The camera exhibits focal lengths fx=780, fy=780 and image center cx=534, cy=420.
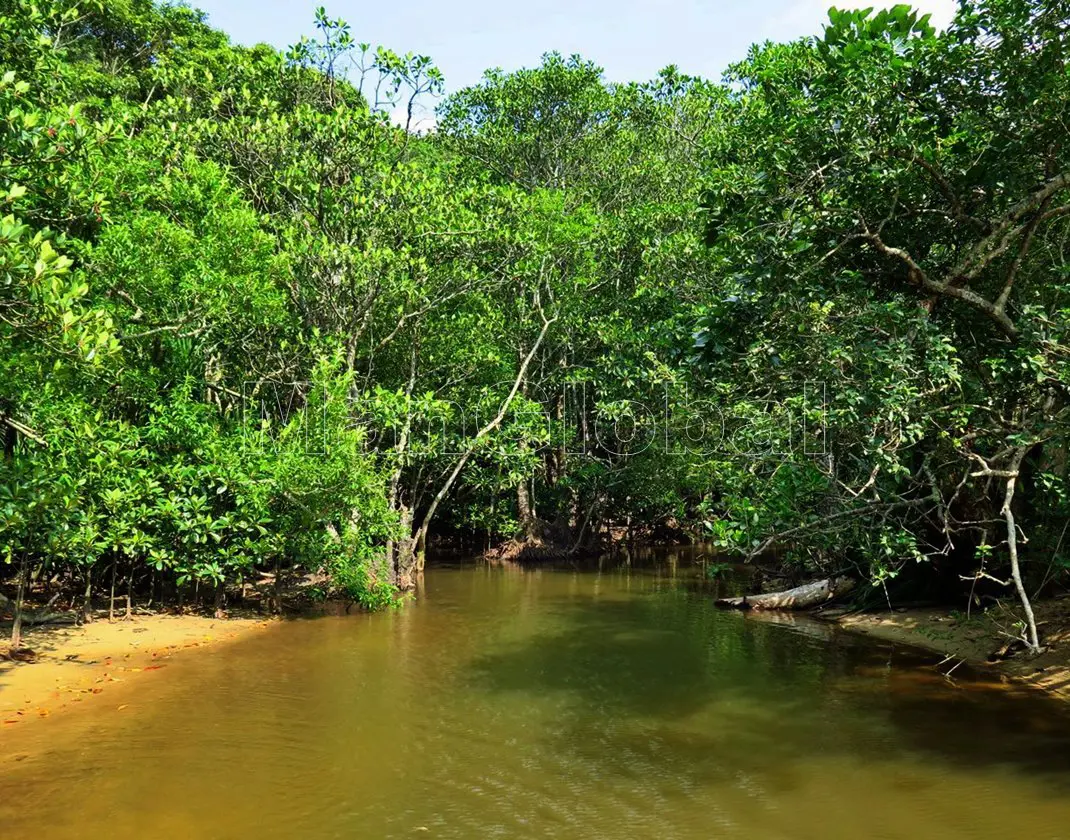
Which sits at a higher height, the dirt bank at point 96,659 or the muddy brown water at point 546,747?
the dirt bank at point 96,659

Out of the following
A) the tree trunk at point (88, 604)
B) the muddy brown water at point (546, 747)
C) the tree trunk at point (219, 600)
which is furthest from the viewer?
the tree trunk at point (219, 600)

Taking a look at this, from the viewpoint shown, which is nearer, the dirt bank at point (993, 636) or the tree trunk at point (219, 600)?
the dirt bank at point (993, 636)

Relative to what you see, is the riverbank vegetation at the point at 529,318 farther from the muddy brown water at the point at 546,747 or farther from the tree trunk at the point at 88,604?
the muddy brown water at the point at 546,747

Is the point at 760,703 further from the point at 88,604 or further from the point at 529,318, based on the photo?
the point at 529,318

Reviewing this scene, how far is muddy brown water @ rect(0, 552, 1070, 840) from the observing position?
6.36m

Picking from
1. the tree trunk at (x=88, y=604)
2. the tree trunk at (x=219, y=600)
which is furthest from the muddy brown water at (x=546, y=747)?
the tree trunk at (x=88, y=604)

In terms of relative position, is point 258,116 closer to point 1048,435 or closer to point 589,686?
point 589,686

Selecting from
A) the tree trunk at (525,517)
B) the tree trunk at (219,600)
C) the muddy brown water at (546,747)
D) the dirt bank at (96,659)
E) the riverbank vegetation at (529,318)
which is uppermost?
the riverbank vegetation at (529,318)

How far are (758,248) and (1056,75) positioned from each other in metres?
3.44

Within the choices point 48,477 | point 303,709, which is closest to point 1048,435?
point 303,709

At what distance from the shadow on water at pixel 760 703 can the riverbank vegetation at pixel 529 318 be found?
134 centimetres

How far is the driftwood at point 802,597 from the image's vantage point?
16000 millimetres

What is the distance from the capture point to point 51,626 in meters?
12.1

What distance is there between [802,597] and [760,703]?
6.99 m
